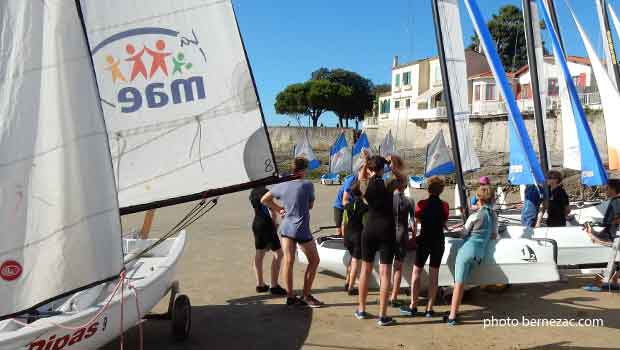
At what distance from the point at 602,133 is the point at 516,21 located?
31.1 metres

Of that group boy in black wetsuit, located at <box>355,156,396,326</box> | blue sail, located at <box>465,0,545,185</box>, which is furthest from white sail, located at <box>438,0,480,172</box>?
boy in black wetsuit, located at <box>355,156,396,326</box>

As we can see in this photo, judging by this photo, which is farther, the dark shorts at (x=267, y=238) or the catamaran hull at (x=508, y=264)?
the dark shorts at (x=267, y=238)

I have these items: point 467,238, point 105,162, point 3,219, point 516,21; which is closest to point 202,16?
point 105,162

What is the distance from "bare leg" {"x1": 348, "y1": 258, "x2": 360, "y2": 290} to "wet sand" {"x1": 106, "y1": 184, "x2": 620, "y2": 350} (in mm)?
218

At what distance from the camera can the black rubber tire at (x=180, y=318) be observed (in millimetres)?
4711

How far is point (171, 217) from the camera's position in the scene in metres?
15.3

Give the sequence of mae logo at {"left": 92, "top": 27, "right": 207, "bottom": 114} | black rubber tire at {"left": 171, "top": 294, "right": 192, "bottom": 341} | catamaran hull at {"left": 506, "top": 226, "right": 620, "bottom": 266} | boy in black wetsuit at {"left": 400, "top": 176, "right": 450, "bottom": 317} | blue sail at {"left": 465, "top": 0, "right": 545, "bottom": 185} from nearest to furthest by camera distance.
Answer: mae logo at {"left": 92, "top": 27, "right": 207, "bottom": 114}
black rubber tire at {"left": 171, "top": 294, "right": 192, "bottom": 341}
boy in black wetsuit at {"left": 400, "top": 176, "right": 450, "bottom": 317}
catamaran hull at {"left": 506, "top": 226, "right": 620, "bottom": 266}
blue sail at {"left": 465, "top": 0, "right": 545, "bottom": 185}

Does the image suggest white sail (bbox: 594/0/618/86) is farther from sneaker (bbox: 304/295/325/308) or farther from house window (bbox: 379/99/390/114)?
house window (bbox: 379/99/390/114)

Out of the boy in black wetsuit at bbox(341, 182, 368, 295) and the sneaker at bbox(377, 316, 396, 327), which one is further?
the boy in black wetsuit at bbox(341, 182, 368, 295)

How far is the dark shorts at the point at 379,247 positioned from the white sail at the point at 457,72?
12.3ft

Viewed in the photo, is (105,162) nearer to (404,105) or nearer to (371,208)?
(371,208)

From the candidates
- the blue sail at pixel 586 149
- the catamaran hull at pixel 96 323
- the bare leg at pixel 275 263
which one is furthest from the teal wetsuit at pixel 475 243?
the blue sail at pixel 586 149

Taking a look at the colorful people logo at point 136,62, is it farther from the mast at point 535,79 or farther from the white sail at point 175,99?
the mast at point 535,79

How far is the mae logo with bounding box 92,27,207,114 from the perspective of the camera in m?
3.83
